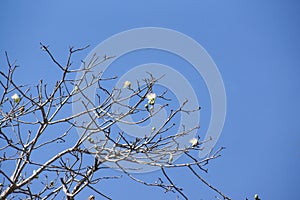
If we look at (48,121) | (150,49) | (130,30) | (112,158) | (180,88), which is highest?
(130,30)

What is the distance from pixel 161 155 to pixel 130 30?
84.5 inches

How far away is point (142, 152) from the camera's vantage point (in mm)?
1780

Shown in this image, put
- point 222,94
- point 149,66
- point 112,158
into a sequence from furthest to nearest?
1. point 222,94
2. point 149,66
3. point 112,158

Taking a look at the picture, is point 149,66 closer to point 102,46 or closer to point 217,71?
point 102,46

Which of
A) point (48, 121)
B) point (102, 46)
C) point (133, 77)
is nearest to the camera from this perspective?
point (48, 121)

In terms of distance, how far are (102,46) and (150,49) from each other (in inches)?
14.9

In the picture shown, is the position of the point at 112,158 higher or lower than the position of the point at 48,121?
lower

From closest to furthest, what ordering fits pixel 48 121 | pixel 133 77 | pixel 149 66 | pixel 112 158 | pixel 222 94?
pixel 112 158, pixel 48 121, pixel 133 77, pixel 149 66, pixel 222 94

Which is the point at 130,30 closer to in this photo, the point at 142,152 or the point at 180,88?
the point at 180,88

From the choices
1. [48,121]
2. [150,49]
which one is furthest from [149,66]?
[48,121]

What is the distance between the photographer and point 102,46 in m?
3.55

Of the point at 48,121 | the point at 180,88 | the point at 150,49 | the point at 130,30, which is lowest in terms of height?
the point at 48,121

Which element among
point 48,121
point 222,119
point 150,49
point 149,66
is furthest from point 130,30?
point 48,121

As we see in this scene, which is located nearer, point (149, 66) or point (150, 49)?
point (149, 66)
